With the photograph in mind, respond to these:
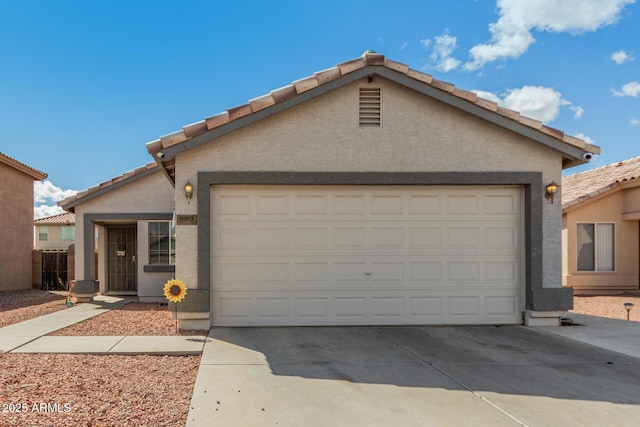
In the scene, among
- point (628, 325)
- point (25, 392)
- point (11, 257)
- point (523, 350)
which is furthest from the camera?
point (11, 257)

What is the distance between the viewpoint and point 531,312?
27.4ft

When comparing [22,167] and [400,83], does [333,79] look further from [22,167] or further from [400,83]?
[22,167]

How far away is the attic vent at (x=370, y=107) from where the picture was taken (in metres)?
8.32

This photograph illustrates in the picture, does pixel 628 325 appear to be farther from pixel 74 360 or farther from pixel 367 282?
pixel 74 360

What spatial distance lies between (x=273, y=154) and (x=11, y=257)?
1462 cm

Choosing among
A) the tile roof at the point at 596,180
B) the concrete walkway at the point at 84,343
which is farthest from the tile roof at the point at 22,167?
the tile roof at the point at 596,180

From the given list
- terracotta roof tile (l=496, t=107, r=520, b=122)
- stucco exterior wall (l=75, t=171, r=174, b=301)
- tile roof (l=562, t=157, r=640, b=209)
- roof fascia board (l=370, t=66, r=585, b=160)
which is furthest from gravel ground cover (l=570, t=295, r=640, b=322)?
stucco exterior wall (l=75, t=171, r=174, b=301)

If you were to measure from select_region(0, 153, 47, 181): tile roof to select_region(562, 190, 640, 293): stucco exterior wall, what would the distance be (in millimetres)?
19996

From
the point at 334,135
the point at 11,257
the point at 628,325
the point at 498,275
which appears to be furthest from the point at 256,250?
the point at 11,257

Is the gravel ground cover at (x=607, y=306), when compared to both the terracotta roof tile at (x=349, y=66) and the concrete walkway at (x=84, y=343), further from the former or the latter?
the concrete walkway at (x=84, y=343)

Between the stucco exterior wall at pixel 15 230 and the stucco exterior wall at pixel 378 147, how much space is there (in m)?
13.1

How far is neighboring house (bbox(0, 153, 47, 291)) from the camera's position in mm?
16891

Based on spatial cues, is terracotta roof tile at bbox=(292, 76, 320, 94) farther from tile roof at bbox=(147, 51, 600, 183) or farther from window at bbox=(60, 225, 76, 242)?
window at bbox=(60, 225, 76, 242)

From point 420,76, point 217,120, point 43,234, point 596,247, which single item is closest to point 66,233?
point 43,234
